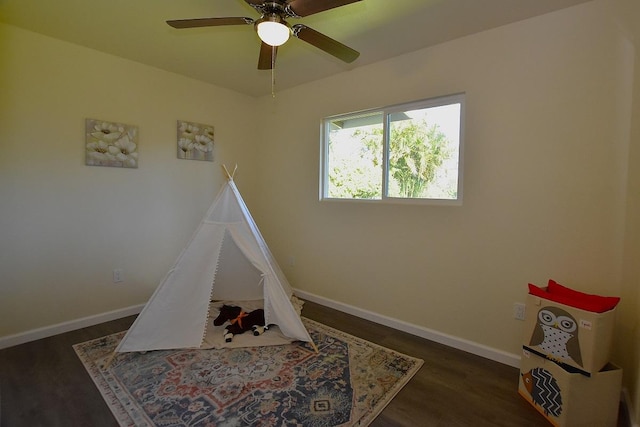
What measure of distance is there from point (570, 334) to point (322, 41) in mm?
2184

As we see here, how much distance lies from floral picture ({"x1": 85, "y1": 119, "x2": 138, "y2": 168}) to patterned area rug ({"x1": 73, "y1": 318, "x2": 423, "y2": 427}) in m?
1.61

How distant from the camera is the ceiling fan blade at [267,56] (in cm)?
188

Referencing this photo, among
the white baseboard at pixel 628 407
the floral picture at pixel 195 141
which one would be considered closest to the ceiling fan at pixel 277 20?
the floral picture at pixel 195 141

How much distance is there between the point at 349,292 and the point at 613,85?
257 cm

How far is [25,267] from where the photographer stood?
7.89ft

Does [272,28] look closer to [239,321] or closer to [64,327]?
[239,321]

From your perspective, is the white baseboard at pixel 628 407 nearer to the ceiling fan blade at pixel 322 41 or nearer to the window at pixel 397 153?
the window at pixel 397 153

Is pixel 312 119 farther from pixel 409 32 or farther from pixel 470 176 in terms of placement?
pixel 470 176

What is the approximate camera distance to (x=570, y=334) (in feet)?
5.17

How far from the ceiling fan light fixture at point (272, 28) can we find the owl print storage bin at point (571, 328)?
212cm

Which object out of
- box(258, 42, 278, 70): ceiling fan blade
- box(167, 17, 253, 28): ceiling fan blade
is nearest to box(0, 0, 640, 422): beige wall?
box(258, 42, 278, 70): ceiling fan blade

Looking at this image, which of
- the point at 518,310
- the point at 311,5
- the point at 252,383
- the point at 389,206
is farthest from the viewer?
the point at 389,206

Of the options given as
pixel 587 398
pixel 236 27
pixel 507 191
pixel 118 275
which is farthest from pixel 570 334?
pixel 118 275

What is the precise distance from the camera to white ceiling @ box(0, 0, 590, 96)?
1.96 m
